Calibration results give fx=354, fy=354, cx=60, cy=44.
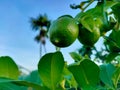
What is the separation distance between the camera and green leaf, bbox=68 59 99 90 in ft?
2.55

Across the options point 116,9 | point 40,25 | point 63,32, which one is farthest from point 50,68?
point 40,25

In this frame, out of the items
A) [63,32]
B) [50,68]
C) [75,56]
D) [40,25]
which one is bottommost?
[50,68]

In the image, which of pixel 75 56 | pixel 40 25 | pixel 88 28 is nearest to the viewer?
pixel 88 28

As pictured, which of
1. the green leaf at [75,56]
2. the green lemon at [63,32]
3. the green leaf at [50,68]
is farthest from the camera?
the green leaf at [75,56]

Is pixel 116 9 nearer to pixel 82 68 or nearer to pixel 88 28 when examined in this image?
pixel 88 28

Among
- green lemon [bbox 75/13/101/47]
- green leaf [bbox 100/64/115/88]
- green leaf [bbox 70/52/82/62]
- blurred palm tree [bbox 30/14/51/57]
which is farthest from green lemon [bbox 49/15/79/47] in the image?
blurred palm tree [bbox 30/14/51/57]

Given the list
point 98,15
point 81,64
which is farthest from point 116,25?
point 81,64

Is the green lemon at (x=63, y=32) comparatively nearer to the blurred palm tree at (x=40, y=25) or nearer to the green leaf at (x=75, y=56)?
the green leaf at (x=75, y=56)

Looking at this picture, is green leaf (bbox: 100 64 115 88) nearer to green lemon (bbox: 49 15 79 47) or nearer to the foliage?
the foliage

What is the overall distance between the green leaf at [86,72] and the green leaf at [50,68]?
69 mm

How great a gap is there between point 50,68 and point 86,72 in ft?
0.37

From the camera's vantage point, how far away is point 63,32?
90 centimetres

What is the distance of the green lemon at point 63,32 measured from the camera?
0.88 metres

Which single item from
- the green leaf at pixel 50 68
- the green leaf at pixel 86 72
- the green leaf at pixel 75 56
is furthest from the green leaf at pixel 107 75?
the green leaf at pixel 75 56
